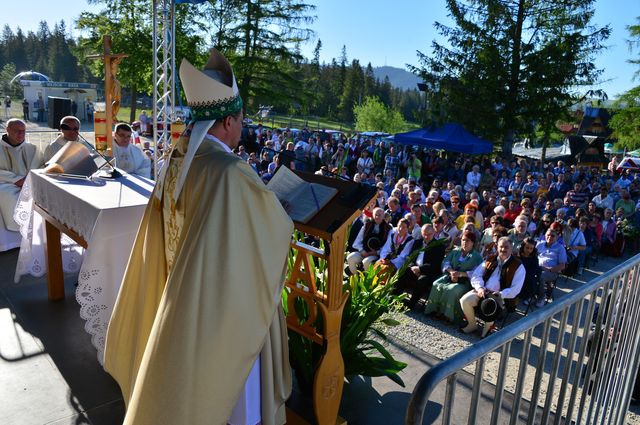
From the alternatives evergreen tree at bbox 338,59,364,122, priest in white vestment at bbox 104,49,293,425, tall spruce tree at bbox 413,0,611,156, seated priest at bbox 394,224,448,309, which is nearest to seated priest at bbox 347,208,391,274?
seated priest at bbox 394,224,448,309

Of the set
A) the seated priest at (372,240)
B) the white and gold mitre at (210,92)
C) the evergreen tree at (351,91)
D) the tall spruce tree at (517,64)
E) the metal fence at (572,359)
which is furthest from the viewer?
the evergreen tree at (351,91)

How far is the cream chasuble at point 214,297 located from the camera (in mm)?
2248

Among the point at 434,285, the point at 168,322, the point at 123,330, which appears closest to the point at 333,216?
the point at 168,322

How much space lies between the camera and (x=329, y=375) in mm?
2896

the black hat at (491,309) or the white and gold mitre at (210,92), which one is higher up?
the white and gold mitre at (210,92)

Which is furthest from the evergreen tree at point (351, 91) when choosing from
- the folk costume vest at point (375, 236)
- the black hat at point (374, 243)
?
the black hat at point (374, 243)

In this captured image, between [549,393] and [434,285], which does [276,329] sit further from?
[434,285]

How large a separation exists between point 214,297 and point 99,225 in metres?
1.73

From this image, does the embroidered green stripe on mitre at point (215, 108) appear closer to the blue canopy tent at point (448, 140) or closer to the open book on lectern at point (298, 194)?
the open book on lectern at point (298, 194)

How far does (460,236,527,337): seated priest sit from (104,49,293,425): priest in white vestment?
3662 mm

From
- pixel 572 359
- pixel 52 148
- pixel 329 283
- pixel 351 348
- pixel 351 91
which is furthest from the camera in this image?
pixel 351 91

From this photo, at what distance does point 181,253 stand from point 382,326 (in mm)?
3161

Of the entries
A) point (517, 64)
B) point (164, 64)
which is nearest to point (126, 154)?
point (164, 64)

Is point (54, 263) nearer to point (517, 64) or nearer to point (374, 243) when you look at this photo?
point (374, 243)
